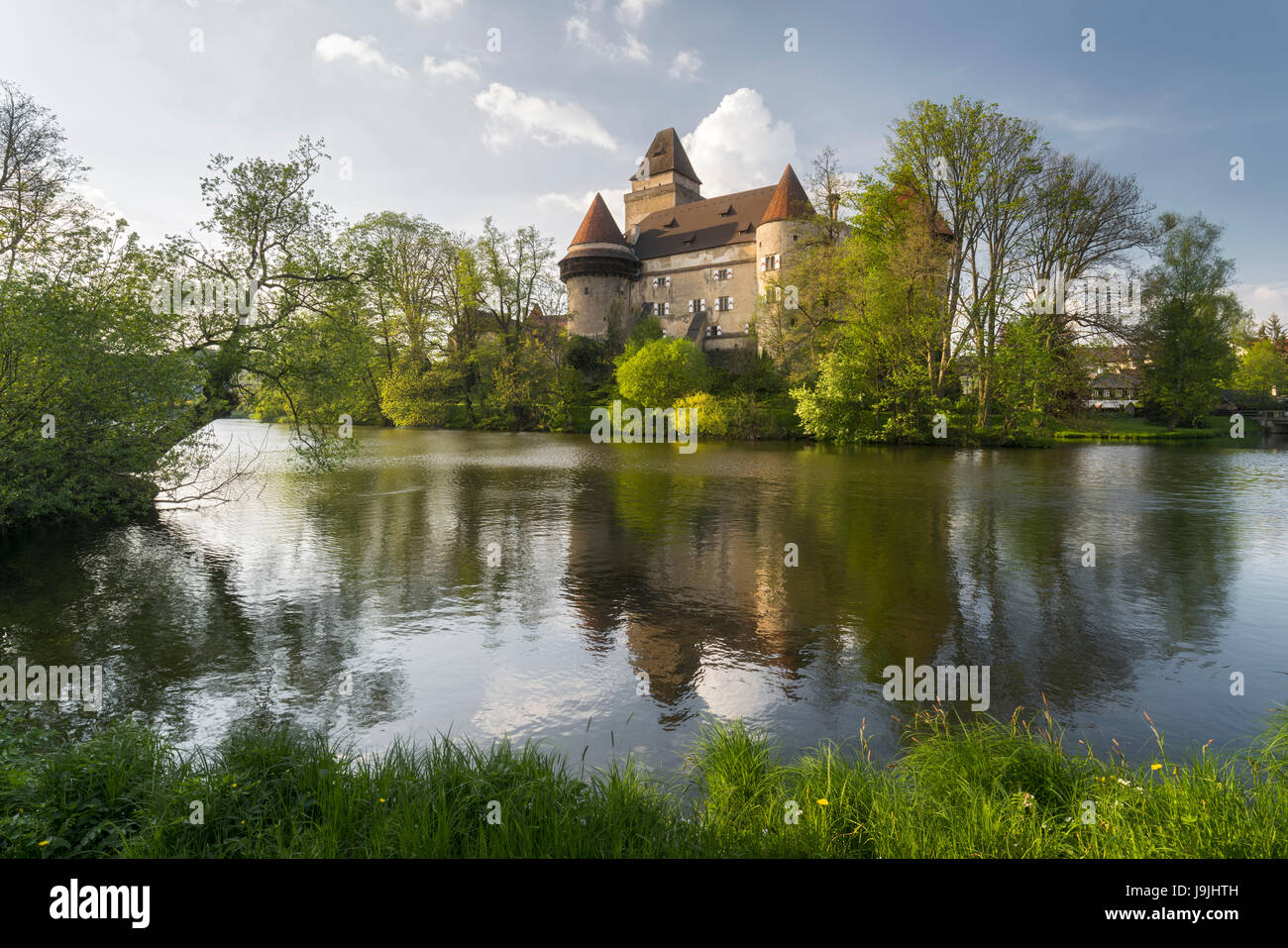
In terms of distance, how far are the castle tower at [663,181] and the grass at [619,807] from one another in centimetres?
9431

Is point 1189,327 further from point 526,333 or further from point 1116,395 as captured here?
point 526,333

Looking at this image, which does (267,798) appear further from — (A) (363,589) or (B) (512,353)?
(B) (512,353)

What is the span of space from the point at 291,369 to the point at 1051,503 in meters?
22.3

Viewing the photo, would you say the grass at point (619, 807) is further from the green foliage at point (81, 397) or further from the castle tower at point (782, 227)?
the castle tower at point (782, 227)

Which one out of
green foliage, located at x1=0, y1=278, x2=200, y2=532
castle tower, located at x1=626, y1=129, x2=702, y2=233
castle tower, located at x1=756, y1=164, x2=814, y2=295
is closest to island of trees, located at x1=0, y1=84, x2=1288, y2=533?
green foliage, located at x1=0, y1=278, x2=200, y2=532

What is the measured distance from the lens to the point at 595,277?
8119 centimetres

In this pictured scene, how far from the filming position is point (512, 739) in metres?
6.86

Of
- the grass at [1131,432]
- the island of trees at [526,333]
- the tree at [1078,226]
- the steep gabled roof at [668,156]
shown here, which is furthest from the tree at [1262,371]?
the steep gabled roof at [668,156]

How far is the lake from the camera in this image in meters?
7.54

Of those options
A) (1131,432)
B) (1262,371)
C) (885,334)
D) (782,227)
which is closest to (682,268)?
(782,227)

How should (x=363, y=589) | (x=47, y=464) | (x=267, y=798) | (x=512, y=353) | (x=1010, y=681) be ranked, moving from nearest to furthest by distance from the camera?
(x=267, y=798)
(x=1010, y=681)
(x=363, y=589)
(x=47, y=464)
(x=512, y=353)

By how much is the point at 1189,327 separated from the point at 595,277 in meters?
55.6

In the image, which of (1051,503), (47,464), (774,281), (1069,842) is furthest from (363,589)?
(774,281)
